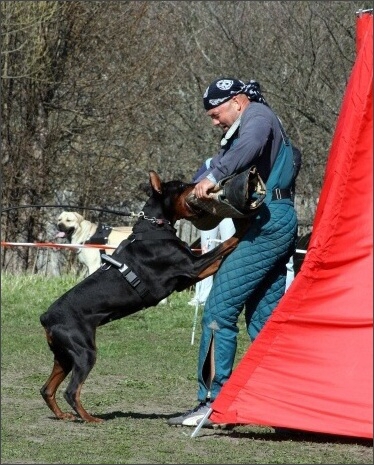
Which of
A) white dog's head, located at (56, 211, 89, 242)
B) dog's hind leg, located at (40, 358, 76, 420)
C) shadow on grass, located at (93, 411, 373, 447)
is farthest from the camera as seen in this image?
white dog's head, located at (56, 211, 89, 242)

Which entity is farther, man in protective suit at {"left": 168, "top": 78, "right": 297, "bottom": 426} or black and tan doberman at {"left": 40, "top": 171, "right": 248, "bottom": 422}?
black and tan doberman at {"left": 40, "top": 171, "right": 248, "bottom": 422}

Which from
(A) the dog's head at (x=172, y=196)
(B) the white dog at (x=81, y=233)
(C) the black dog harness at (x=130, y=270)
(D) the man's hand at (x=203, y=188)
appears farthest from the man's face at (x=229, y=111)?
(B) the white dog at (x=81, y=233)

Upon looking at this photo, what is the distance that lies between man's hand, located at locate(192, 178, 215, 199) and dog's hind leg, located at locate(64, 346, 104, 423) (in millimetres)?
1182

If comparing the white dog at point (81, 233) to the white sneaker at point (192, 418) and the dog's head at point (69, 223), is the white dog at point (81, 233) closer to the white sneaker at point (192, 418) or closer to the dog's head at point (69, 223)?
the dog's head at point (69, 223)

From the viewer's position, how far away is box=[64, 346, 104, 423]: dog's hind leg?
5.72m

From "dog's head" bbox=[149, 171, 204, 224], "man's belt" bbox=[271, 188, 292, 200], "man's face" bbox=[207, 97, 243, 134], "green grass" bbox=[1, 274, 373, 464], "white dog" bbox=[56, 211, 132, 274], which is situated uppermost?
"man's face" bbox=[207, 97, 243, 134]

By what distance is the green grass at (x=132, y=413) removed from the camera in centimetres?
474

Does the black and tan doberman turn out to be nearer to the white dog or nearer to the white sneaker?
the white sneaker

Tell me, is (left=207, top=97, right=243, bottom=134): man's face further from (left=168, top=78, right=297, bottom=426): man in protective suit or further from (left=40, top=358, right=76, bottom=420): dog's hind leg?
(left=40, top=358, right=76, bottom=420): dog's hind leg

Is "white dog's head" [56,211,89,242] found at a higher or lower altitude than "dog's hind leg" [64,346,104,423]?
lower

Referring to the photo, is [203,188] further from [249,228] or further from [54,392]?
[54,392]

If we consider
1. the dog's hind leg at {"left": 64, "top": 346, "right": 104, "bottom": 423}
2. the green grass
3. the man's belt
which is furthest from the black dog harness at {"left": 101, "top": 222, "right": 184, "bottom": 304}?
the man's belt

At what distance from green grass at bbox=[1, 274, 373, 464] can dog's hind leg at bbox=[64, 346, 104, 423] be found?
0.29ft

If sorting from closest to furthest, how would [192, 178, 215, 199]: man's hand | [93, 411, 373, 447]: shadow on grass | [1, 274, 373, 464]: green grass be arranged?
[1, 274, 373, 464]: green grass < [93, 411, 373, 447]: shadow on grass < [192, 178, 215, 199]: man's hand
